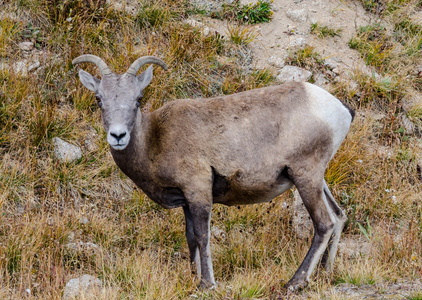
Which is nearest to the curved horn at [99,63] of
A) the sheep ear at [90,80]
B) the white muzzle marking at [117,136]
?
the sheep ear at [90,80]

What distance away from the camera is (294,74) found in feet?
28.5

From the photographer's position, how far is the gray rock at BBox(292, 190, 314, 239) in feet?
22.3

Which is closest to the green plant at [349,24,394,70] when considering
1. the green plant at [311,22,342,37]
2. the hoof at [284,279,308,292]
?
the green plant at [311,22,342,37]

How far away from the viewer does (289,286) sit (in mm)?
5086

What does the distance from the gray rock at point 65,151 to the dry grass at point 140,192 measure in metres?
0.08

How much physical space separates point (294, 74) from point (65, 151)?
3.98 m

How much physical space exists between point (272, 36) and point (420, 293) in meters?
6.08

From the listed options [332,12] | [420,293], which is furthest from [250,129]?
[332,12]

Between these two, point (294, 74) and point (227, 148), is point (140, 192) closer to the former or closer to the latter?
point (227, 148)

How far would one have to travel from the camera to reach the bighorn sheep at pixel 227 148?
493cm

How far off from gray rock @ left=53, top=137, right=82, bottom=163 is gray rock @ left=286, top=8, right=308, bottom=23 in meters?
4.94

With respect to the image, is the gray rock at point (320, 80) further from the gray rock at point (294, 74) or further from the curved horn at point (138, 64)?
the curved horn at point (138, 64)

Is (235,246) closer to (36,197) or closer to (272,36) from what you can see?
(36,197)

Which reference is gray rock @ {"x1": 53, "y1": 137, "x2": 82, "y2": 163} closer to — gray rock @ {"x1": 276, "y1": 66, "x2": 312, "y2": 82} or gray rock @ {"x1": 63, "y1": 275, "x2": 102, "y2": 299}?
gray rock @ {"x1": 63, "y1": 275, "x2": 102, "y2": 299}
